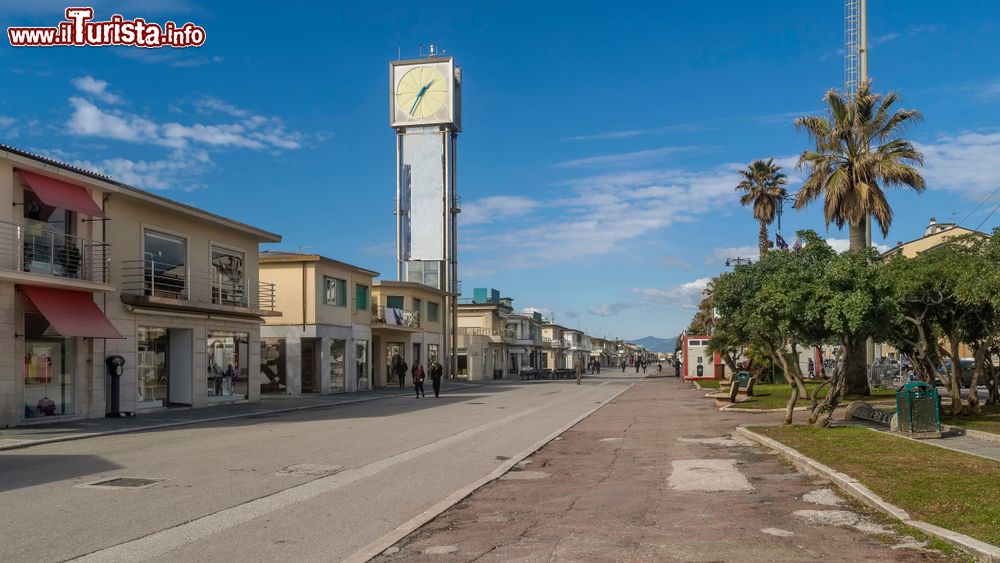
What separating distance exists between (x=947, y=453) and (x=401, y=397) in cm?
2589

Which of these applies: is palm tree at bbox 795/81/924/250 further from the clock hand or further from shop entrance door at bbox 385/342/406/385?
the clock hand

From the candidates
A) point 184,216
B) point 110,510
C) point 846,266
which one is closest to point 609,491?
point 110,510

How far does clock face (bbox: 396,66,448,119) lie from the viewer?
A: 6122 cm

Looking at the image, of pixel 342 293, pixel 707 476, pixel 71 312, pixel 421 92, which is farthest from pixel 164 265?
pixel 421 92

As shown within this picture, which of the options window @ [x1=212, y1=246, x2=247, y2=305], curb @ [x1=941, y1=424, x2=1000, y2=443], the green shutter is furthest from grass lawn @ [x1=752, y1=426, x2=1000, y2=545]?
the green shutter

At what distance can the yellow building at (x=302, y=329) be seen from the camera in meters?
38.1

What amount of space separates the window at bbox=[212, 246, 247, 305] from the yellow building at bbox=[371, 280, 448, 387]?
47.3 feet

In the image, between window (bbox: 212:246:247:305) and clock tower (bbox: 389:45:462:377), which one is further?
clock tower (bbox: 389:45:462:377)

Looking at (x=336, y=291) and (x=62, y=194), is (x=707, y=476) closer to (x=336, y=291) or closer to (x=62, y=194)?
(x=62, y=194)

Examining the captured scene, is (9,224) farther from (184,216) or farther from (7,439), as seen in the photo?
(184,216)

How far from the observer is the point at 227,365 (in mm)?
30438

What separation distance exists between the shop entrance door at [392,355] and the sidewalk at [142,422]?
16282 mm

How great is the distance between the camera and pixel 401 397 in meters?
36.2

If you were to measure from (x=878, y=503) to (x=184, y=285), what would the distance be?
78.3 ft
